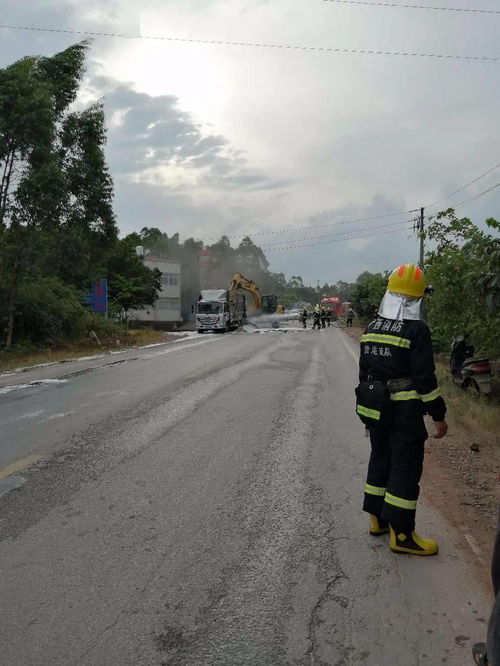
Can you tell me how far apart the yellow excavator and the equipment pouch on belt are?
37594 millimetres

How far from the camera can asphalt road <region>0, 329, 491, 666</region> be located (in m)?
2.89

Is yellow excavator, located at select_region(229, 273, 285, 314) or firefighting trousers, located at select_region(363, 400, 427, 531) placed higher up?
yellow excavator, located at select_region(229, 273, 285, 314)

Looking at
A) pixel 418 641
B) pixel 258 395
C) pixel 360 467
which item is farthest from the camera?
pixel 258 395

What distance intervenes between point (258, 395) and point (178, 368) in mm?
4561

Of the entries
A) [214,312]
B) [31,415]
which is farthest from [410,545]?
[214,312]

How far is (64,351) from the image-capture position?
21453mm

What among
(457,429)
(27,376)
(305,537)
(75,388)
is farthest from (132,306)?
(305,537)

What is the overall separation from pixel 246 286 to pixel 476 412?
3671 centimetres

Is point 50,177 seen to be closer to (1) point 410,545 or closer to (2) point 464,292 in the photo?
(2) point 464,292

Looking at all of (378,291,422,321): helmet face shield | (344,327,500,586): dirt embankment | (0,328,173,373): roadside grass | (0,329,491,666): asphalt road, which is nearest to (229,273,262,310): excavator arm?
(0,328,173,373): roadside grass

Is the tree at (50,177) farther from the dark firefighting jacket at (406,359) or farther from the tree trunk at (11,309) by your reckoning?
the dark firefighting jacket at (406,359)

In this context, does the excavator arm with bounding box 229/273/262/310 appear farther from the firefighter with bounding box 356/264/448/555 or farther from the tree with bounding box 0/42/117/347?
the firefighter with bounding box 356/264/448/555

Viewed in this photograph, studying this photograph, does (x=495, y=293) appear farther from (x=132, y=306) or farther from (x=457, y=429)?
(x=132, y=306)

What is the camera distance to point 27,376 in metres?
14.0
